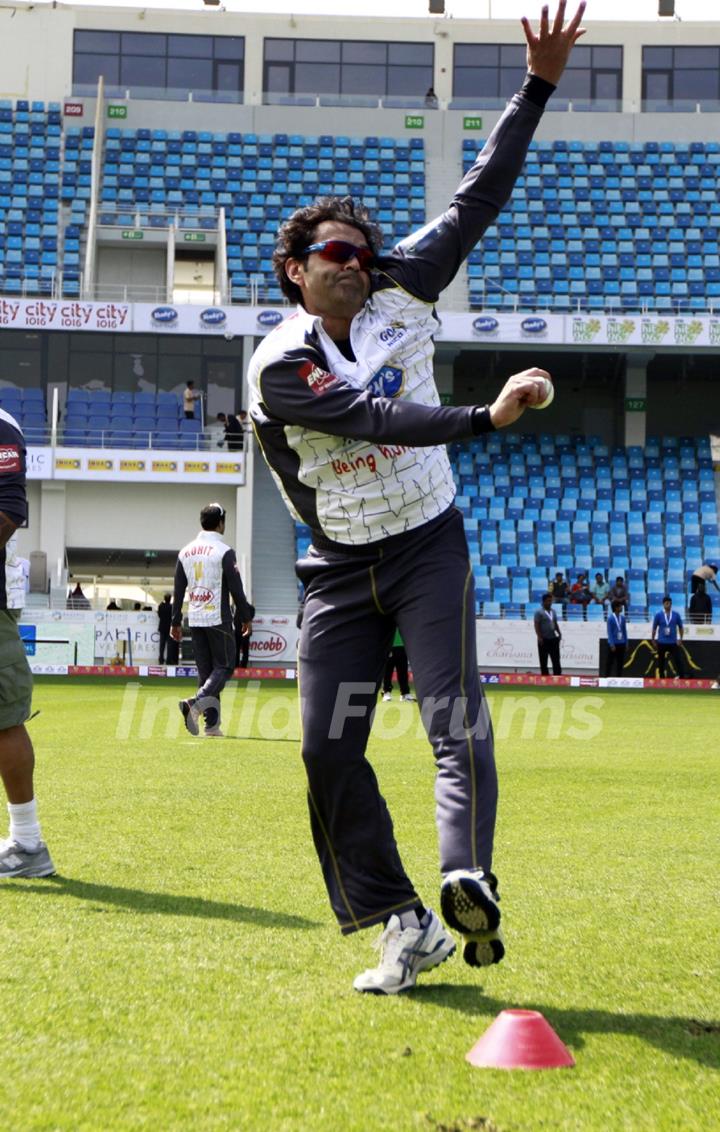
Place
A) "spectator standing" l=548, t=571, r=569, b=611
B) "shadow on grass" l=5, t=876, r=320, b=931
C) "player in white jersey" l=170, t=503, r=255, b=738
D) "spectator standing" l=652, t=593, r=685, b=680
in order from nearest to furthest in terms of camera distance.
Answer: "shadow on grass" l=5, t=876, r=320, b=931 → "player in white jersey" l=170, t=503, r=255, b=738 → "spectator standing" l=652, t=593, r=685, b=680 → "spectator standing" l=548, t=571, r=569, b=611

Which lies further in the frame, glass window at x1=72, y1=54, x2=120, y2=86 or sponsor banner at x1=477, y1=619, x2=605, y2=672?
glass window at x1=72, y1=54, x2=120, y2=86

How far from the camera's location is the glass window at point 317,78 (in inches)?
1730

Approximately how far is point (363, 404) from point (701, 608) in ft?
89.8

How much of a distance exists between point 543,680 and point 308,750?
74.4 feet

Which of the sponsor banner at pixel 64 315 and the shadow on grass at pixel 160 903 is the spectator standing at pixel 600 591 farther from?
the shadow on grass at pixel 160 903

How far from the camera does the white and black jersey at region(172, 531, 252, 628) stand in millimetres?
12633

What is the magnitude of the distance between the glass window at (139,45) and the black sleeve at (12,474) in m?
42.1

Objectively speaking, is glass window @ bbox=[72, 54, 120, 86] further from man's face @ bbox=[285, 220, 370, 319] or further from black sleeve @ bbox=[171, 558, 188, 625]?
man's face @ bbox=[285, 220, 370, 319]

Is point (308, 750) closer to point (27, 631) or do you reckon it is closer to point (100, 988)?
point (100, 988)

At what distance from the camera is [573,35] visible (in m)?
4.20

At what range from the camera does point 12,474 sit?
17.4 ft

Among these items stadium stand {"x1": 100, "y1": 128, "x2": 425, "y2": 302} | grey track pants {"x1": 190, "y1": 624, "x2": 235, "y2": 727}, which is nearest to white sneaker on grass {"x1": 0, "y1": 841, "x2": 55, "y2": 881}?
grey track pants {"x1": 190, "y1": 624, "x2": 235, "y2": 727}

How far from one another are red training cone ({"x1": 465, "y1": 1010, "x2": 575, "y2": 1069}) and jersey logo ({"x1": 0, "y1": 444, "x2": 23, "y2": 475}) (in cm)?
321

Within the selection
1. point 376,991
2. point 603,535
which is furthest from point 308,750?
point 603,535
